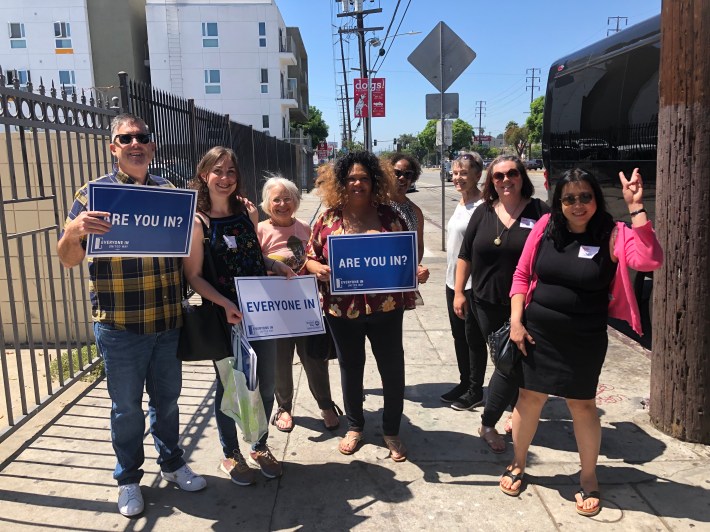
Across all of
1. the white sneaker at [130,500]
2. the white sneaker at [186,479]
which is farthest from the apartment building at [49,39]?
the white sneaker at [130,500]

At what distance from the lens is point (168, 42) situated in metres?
41.5

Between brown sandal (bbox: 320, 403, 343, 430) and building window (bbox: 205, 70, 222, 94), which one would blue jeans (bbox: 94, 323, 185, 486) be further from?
building window (bbox: 205, 70, 222, 94)

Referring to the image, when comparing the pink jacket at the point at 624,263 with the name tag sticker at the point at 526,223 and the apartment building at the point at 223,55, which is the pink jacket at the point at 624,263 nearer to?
the name tag sticker at the point at 526,223

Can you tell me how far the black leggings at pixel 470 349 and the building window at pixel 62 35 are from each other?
44692 millimetres

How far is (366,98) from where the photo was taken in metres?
17.4

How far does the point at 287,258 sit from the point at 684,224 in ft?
8.26

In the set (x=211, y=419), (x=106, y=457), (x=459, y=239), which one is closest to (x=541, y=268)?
(x=459, y=239)

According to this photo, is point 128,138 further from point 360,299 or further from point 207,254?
point 360,299

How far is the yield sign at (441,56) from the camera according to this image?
322 inches

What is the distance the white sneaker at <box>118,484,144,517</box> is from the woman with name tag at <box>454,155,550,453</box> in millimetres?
2124

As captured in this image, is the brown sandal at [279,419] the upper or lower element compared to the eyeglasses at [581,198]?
lower

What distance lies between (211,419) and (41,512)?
128 cm

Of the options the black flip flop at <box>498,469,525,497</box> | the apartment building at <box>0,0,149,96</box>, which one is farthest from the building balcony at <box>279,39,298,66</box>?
the black flip flop at <box>498,469,525,497</box>

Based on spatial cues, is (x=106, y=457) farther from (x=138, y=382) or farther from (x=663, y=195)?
(x=663, y=195)
